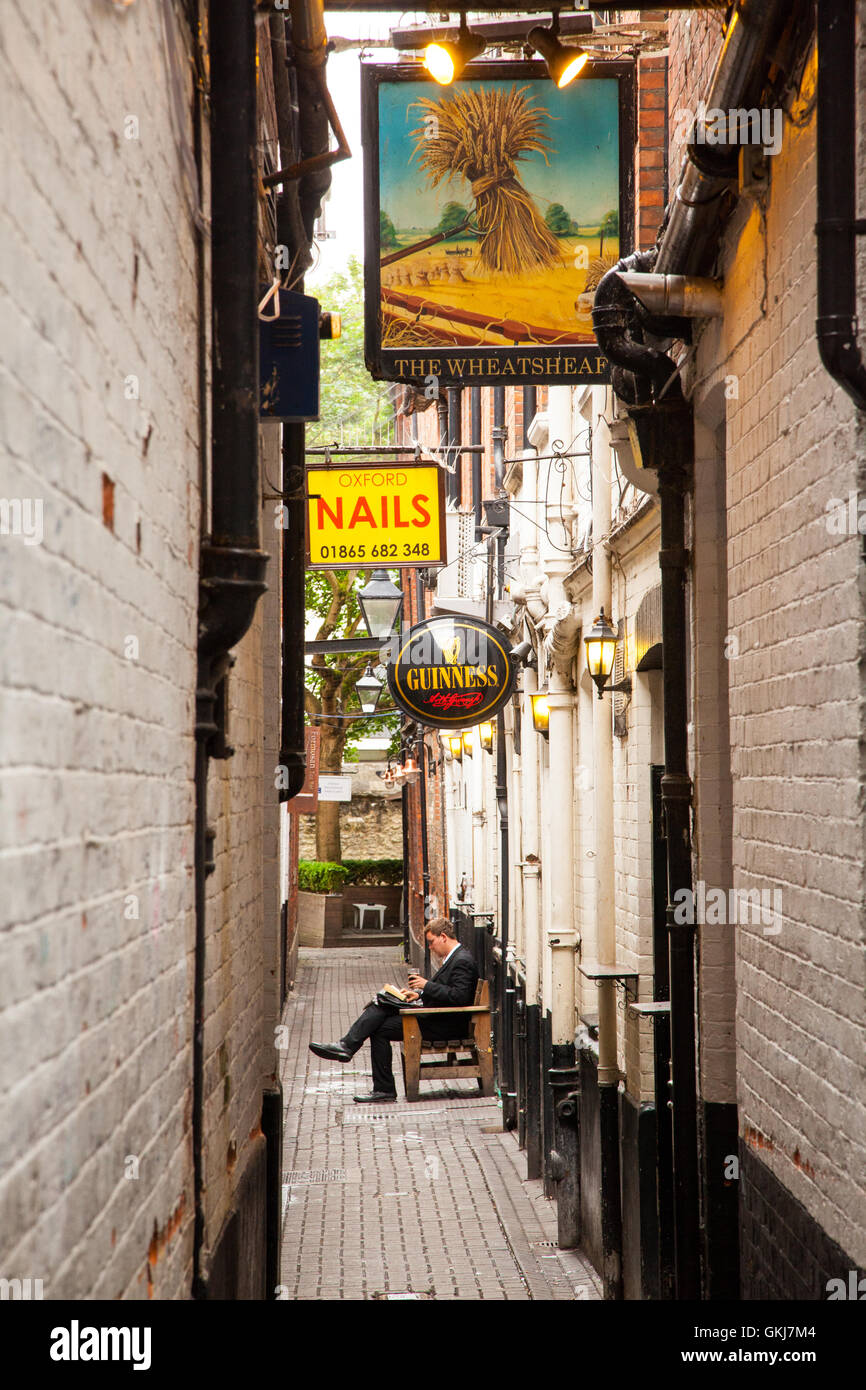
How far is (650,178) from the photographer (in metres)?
7.38

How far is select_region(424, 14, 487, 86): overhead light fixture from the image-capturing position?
511cm

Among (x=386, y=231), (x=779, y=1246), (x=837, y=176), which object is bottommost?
(x=779, y=1246)

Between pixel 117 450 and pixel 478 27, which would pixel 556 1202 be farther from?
pixel 117 450

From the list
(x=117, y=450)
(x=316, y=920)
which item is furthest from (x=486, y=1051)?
(x=316, y=920)

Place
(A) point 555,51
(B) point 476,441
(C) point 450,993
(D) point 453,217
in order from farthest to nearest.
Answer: (B) point 476,441 → (C) point 450,993 → (D) point 453,217 → (A) point 555,51

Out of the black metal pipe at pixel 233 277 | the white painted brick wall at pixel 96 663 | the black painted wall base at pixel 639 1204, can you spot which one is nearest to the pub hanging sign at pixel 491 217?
the black metal pipe at pixel 233 277

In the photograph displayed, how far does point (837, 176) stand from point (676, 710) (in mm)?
3213

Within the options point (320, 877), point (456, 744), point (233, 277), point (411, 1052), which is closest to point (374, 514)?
point (411, 1052)

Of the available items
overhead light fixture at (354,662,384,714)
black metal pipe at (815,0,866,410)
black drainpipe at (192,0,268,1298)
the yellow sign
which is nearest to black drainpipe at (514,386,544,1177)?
the yellow sign

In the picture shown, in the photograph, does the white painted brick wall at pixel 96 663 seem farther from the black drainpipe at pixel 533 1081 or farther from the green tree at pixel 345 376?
the green tree at pixel 345 376

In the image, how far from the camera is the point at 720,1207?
5918 millimetres

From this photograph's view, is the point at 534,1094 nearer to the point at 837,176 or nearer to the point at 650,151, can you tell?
the point at 650,151

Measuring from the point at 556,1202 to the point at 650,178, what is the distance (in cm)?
657
